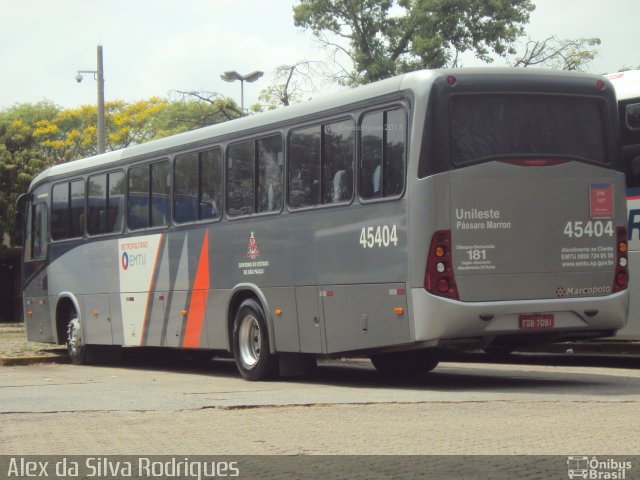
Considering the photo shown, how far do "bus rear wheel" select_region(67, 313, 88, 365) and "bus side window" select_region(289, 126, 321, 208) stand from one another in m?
6.98

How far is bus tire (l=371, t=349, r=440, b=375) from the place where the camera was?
1606 centimetres

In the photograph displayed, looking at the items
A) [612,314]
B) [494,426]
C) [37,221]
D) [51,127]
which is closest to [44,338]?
[37,221]

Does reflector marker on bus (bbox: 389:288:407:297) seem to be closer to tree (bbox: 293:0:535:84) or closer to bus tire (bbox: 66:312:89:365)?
bus tire (bbox: 66:312:89:365)

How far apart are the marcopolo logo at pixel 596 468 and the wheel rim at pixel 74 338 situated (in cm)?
1383

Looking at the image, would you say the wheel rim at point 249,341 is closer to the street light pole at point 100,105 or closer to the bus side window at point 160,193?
the bus side window at point 160,193

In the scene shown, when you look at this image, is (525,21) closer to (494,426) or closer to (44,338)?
(44,338)

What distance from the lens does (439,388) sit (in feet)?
45.9

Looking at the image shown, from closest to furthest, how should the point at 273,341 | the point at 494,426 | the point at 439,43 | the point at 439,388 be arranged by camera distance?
the point at 494,426 → the point at 439,388 → the point at 273,341 → the point at 439,43

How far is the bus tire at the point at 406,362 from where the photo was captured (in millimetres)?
16062

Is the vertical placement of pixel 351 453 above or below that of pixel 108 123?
below

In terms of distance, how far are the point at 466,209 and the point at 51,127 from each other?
65.5m

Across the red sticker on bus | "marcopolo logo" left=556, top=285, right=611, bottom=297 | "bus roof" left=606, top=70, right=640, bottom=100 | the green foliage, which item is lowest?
"marcopolo logo" left=556, top=285, right=611, bottom=297

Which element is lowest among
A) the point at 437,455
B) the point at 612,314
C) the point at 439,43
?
the point at 437,455

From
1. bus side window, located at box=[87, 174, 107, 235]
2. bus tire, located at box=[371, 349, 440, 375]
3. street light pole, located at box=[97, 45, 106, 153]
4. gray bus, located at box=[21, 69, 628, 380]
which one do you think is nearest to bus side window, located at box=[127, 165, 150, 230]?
bus side window, located at box=[87, 174, 107, 235]
